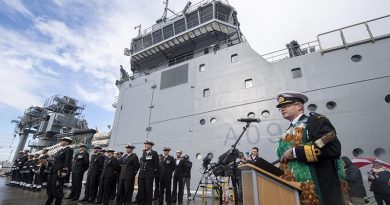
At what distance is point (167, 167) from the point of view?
23.3ft

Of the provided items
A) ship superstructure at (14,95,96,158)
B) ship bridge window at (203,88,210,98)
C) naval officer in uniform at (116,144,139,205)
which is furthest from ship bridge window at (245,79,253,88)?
→ ship superstructure at (14,95,96,158)

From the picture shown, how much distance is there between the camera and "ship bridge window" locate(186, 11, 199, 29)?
13.0 m

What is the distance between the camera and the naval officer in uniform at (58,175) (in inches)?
185

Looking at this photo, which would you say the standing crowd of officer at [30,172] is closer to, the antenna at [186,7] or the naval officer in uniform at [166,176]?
the naval officer in uniform at [166,176]

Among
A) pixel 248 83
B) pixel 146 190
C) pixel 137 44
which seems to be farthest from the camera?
pixel 137 44

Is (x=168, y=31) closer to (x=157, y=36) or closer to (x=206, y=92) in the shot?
(x=157, y=36)

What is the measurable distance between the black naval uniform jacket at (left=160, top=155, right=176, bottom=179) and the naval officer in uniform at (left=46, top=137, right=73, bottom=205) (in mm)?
2774

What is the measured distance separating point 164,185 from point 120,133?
23.1 feet

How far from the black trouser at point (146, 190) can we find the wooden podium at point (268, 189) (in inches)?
172

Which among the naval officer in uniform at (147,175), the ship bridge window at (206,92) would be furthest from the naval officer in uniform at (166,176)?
the ship bridge window at (206,92)

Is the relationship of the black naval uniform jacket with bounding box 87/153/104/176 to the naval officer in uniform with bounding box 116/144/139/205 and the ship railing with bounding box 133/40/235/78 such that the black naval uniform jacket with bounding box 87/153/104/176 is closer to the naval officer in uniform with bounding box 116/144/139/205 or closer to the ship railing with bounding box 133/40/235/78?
the naval officer in uniform with bounding box 116/144/139/205

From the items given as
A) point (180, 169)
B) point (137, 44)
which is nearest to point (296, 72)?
point (180, 169)

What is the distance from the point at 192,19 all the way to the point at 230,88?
220 inches

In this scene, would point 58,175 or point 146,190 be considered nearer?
point 58,175
